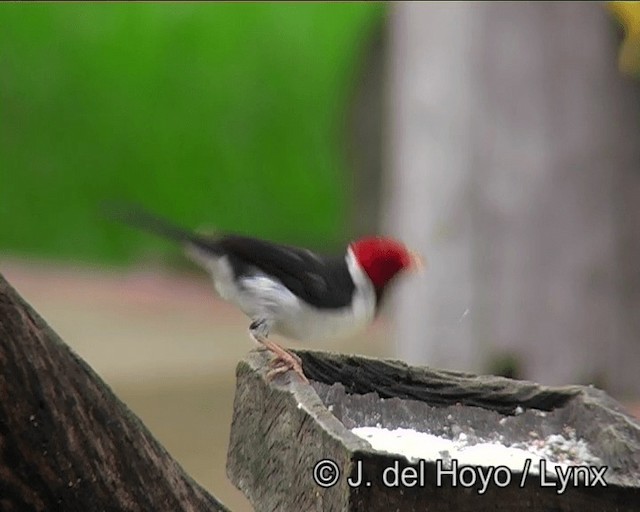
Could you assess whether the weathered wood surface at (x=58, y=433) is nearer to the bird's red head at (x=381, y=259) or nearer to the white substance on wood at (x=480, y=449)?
the white substance on wood at (x=480, y=449)

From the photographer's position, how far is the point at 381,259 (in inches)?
80.8

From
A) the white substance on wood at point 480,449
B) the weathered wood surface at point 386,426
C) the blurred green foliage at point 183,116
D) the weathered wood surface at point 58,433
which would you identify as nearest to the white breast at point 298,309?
the weathered wood surface at point 386,426

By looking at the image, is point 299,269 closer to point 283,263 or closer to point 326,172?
point 283,263

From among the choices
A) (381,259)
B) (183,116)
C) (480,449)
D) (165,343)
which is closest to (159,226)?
(381,259)

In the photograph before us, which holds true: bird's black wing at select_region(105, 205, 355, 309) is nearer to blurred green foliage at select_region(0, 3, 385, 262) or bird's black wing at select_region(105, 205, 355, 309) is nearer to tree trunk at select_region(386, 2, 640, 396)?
tree trunk at select_region(386, 2, 640, 396)

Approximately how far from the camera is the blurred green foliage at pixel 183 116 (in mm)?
8070

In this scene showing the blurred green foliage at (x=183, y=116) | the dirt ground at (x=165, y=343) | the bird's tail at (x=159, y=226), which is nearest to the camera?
the bird's tail at (x=159, y=226)

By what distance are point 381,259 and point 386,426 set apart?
1.26 ft

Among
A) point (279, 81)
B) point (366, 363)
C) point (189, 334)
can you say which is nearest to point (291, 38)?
point (279, 81)

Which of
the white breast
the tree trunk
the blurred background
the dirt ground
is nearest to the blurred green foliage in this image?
the blurred background

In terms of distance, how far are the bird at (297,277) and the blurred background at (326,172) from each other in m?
0.89

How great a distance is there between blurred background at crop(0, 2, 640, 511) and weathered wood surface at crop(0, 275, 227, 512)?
59.1 inches

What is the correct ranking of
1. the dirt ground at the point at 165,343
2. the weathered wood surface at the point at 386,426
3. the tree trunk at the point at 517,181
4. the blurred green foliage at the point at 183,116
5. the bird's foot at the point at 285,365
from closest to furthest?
1. the weathered wood surface at the point at 386,426
2. the bird's foot at the point at 285,365
3. the tree trunk at the point at 517,181
4. the dirt ground at the point at 165,343
5. the blurred green foliage at the point at 183,116

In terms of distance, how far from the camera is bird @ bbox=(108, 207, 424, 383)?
1.99m
